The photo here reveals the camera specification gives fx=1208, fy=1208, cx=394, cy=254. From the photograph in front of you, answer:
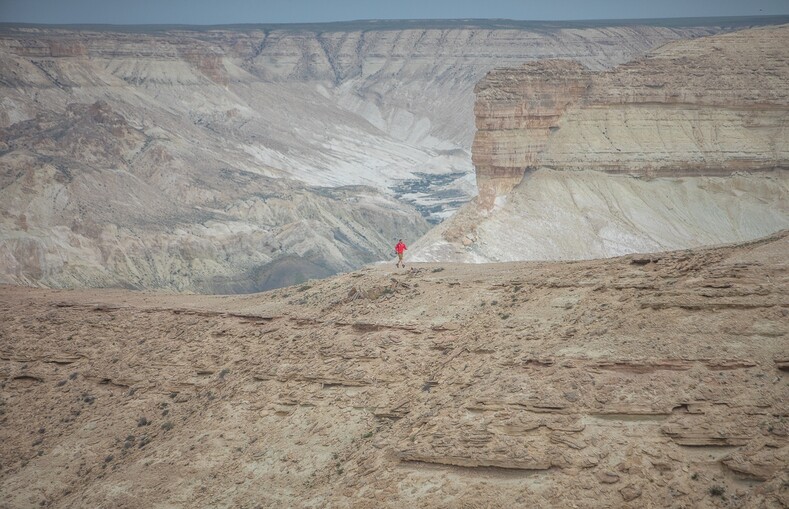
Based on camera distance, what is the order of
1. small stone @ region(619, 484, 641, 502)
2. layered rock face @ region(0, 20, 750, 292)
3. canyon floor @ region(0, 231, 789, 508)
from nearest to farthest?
small stone @ region(619, 484, 641, 502)
canyon floor @ region(0, 231, 789, 508)
layered rock face @ region(0, 20, 750, 292)

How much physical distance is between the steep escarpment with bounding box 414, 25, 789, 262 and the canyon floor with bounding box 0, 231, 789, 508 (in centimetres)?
2987

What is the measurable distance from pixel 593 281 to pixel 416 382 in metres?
3.73

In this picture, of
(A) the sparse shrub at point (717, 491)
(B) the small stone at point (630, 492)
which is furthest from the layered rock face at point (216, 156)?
(A) the sparse shrub at point (717, 491)

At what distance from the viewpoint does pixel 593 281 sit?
21.8 metres

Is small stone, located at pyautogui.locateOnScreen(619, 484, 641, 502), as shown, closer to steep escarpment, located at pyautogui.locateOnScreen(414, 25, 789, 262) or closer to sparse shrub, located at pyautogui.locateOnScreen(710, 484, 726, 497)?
sparse shrub, located at pyautogui.locateOnScreen(710, 484, 726, 497)

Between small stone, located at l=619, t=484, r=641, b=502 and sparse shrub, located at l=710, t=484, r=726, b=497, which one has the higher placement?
sparse shrub, located at l=710, t=484, r=726, b=497

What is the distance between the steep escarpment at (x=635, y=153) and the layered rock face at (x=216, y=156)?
2520 centimetres

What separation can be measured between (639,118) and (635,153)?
2.06 metres

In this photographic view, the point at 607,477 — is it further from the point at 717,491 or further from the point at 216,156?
the point at 216,156

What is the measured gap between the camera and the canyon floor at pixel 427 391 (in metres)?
17.3

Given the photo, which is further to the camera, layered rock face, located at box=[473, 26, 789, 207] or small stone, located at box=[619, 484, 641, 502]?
layered rock face, located at box=[473, 26, 789, 207]

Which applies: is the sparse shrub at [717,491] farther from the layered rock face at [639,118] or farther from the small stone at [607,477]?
the layered rock face at [639,118]

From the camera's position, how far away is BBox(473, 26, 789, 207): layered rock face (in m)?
59.3

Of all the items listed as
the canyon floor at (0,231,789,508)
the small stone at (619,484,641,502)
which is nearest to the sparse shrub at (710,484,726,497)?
the canyon floor at (0,231,789,508)
